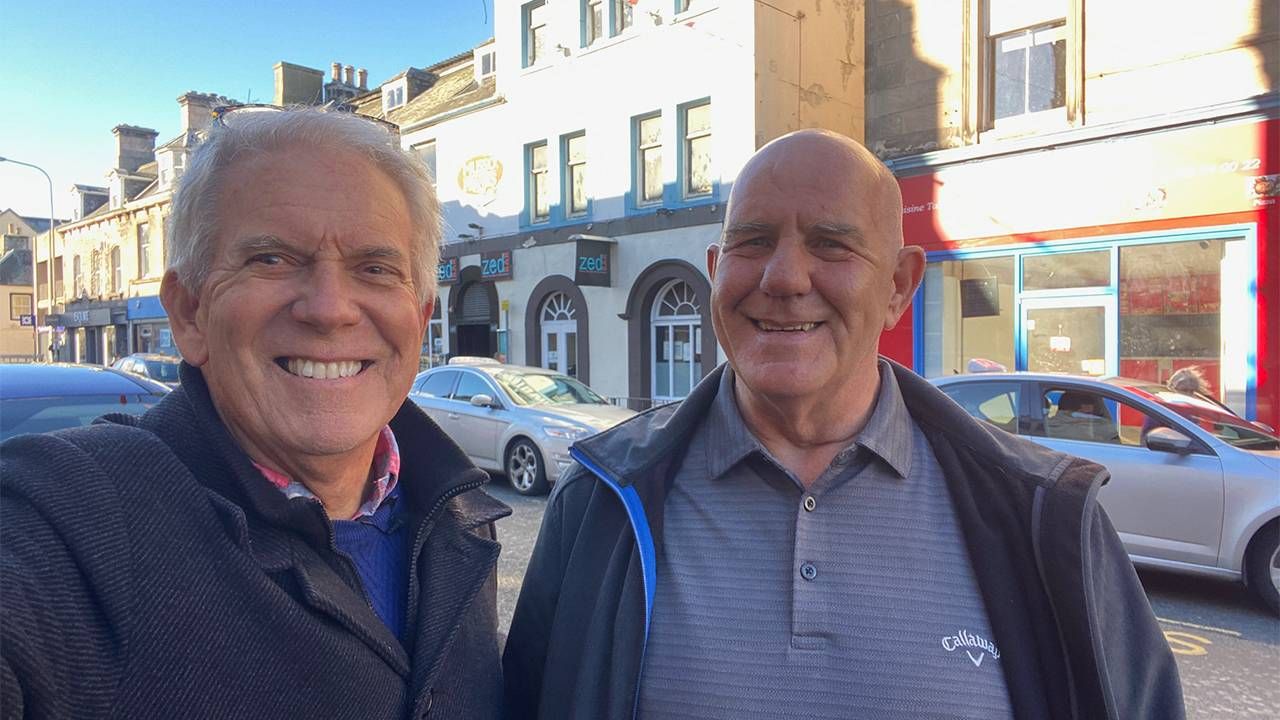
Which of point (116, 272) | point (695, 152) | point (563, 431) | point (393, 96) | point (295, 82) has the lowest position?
point (563, 431)

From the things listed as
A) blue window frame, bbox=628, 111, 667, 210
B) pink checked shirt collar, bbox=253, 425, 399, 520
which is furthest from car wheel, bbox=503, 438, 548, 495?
blue window frame, bbox=628, 111, 667, 210

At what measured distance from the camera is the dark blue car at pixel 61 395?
13.7 feet

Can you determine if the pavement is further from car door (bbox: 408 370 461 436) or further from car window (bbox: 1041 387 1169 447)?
car door (bbox: 408 370 461 436)

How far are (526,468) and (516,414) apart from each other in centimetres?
63

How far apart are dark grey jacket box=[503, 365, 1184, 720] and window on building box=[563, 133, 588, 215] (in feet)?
52.4

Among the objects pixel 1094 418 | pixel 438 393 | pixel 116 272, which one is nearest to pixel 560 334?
pixel 438 393

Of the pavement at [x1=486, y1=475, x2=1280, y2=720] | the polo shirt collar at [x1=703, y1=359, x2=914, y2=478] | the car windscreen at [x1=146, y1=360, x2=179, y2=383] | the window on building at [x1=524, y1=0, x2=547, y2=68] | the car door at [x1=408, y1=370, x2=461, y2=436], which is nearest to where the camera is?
the polo shirt collar at [x1=703, y1=359, x2=914, y2=478]

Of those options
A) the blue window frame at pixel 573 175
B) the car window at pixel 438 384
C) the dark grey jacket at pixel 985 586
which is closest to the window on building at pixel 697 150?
the blue window frame at pixel 573 175

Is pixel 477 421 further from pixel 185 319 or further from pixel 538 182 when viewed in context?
pixel 538 182

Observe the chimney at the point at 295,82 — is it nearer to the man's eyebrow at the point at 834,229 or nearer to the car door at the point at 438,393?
the car door at the point at 438,393

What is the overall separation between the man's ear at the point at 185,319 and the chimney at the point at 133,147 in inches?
1510

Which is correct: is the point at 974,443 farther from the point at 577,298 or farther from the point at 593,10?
the point at 593,10

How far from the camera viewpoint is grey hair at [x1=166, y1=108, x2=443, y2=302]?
153cm

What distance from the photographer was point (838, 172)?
1785mm
